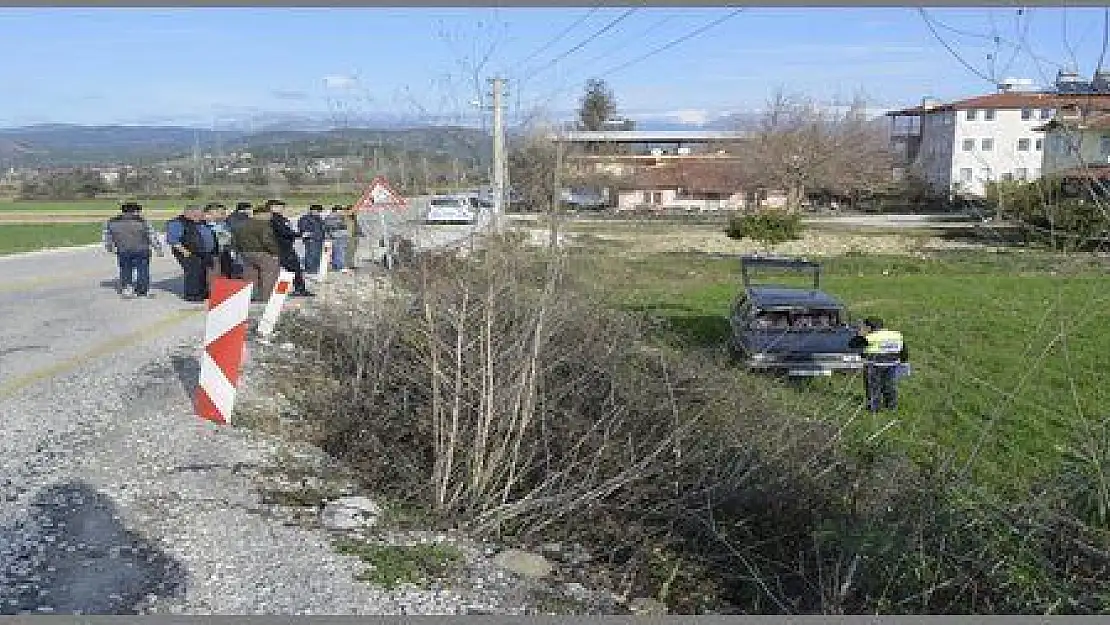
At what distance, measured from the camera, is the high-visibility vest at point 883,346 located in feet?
30.6

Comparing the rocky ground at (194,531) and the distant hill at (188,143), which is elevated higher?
the distant hill at (188,143)

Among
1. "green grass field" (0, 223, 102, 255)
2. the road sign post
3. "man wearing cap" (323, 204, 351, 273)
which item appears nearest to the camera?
the road sign post

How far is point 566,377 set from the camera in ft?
22.7

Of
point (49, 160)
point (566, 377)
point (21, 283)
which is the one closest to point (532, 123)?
point (566, 377)

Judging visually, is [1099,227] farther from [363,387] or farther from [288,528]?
[363,387]

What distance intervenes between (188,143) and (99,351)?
464 centimetres

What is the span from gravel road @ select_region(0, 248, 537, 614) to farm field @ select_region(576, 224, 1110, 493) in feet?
11.1

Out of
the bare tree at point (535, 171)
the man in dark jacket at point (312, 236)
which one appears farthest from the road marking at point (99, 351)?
the man in dark jacket at point (312, 236)

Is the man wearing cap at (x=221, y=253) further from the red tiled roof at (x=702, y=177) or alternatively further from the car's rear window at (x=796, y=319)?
the red tiled roof at (x=702, y=177)

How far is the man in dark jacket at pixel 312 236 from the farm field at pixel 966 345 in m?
6.51

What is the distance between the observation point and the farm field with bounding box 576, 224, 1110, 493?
21.5 ft

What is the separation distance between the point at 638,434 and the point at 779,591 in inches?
66.9

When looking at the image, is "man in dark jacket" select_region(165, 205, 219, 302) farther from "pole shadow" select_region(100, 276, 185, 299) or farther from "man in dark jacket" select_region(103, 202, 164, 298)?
"pole shadow" select_region(100, 276, 185, 299)

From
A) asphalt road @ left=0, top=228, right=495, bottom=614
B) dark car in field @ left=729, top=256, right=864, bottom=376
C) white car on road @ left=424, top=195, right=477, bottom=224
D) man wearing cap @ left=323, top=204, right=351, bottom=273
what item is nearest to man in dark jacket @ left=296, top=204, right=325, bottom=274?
man wearing cap @ left=323, top=204, right=351, bottom=273
